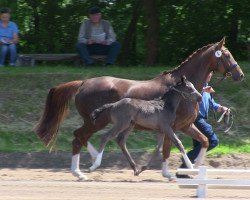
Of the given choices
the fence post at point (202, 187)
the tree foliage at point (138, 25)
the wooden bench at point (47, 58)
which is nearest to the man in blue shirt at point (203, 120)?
the fence post at point (202, 187)

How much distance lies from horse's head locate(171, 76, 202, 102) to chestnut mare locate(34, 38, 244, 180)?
0.48 feet

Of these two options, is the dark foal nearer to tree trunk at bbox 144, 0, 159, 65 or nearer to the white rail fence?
the white rail fence

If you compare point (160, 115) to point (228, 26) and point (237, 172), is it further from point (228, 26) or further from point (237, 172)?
point (228, 26)

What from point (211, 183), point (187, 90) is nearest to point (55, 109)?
point (187, 90)

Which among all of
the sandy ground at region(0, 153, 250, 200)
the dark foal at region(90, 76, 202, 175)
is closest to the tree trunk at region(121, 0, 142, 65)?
the sandy ground at region(0, 153, 250, 200)

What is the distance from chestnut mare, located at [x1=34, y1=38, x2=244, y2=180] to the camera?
13148 mm

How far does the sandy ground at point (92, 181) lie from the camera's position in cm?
1091

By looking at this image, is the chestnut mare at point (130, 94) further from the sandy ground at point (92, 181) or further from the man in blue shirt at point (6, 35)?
the man in blue shirt at point (6, 35)

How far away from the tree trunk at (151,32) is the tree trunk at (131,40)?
4.27 feet

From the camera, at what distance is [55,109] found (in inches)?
547

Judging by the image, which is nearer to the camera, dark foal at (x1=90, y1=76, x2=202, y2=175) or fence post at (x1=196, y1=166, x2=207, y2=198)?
fence post at (x1=196, y1=166, x2=207, y2=198)

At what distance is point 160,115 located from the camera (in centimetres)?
1270

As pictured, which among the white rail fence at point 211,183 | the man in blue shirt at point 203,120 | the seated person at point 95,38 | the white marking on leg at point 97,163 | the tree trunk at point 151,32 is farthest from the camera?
the tree trunk at point 151,32

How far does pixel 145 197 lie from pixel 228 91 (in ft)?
26.4
